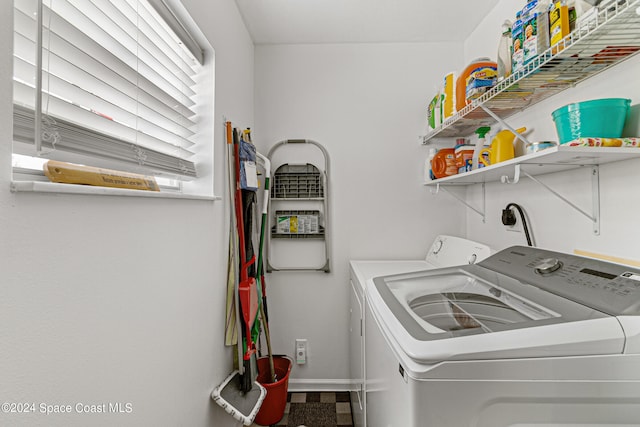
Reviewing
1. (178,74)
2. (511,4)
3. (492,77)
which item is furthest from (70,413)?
(511,4)

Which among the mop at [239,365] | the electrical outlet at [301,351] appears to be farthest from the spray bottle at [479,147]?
the electrical outlet at [301,351]

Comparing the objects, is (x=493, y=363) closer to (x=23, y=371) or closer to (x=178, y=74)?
(x=23, y=371)

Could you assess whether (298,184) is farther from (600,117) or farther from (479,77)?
(600,117)

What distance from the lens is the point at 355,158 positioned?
2264 millimetres

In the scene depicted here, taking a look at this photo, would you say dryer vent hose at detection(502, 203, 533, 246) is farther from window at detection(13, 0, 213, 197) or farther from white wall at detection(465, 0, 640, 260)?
window at detection(13, 0, 213, 197)

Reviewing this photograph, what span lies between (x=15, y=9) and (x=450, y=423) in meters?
1.30

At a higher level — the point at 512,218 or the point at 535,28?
the point at 535,28

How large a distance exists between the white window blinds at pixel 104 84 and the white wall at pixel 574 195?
67.9 inches

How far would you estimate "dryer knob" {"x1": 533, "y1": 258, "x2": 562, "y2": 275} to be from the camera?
1053 mm

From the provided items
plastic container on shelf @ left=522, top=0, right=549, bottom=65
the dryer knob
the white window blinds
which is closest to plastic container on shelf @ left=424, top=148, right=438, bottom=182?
plastic container on shelf @ left=522, top=0, right=549, bottom=65

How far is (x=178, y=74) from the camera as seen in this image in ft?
4.14

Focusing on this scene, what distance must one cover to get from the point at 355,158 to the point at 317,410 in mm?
1875

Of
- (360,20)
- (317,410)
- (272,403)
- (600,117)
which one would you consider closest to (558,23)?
(600,117)

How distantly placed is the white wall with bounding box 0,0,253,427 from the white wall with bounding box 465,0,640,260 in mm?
1670
